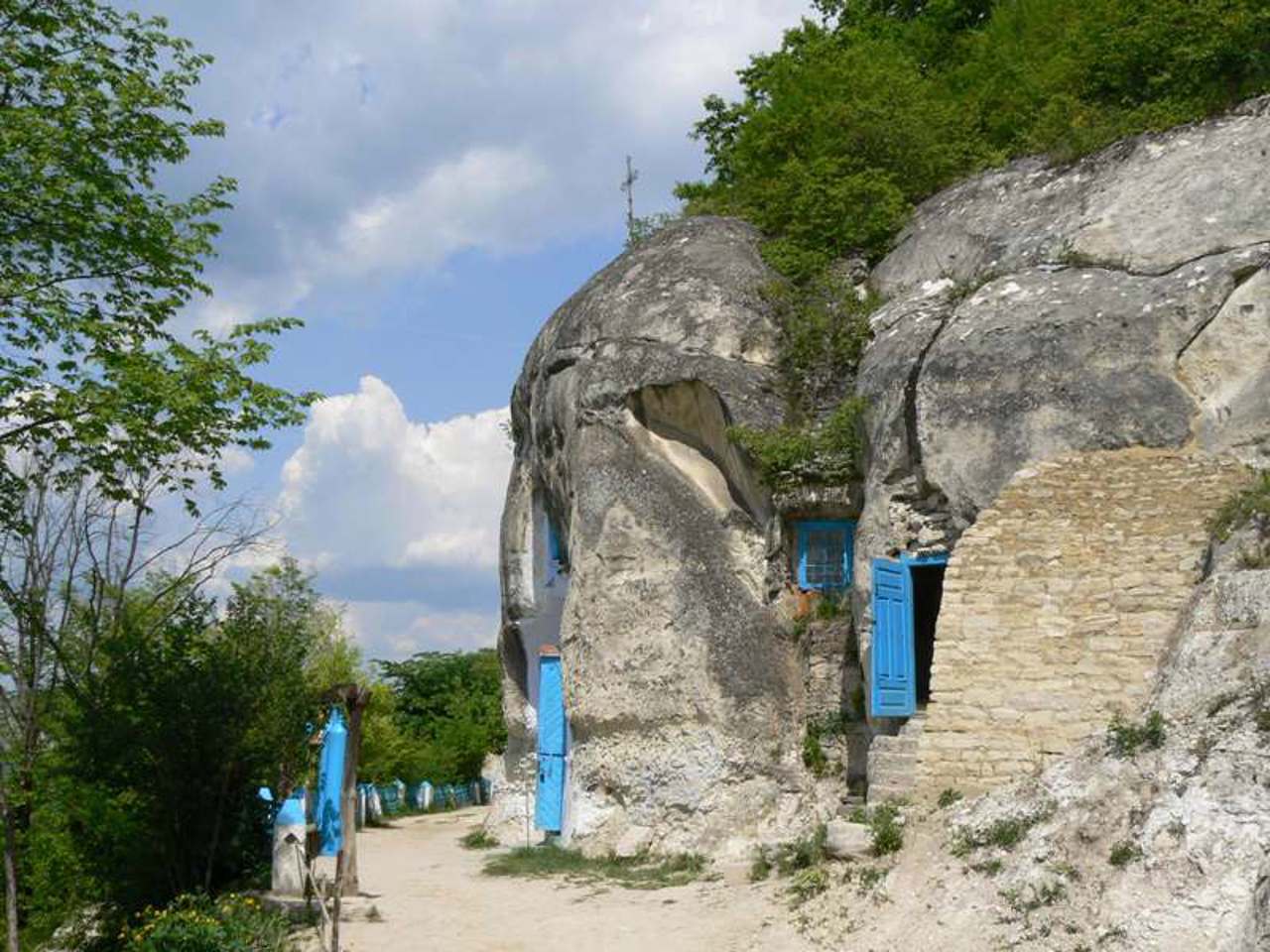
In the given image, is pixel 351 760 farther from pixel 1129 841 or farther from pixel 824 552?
pixel 1129 841

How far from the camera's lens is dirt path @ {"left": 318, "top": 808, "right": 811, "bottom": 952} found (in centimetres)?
998

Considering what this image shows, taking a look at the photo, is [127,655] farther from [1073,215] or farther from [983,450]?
[1073,215]

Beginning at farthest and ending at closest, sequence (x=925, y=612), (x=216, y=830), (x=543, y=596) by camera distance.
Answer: (x=543, y=596) → (x=925, y=612) → (x=216, y=830)

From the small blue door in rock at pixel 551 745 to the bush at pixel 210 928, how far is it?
647cm

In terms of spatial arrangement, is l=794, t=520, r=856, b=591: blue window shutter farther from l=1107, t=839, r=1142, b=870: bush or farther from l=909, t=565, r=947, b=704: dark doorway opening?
l=1107, t=839, r=1142, b=870: bush

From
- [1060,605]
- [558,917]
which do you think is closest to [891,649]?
[1060,605]

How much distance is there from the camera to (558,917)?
37.3 ft

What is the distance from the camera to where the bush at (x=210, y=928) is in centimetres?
962

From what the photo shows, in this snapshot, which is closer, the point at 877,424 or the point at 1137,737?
the point at 1137,737

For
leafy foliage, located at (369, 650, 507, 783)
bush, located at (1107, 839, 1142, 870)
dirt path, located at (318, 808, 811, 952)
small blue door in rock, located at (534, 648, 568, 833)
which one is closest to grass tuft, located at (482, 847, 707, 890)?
dirt path, located at (318, 808, 811, 952)

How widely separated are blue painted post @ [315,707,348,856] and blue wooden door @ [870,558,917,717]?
5.02 meters

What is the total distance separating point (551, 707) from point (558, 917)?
6344 millimetres

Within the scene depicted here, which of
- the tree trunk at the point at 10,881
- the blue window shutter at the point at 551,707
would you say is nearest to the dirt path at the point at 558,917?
the tree trunk at the point at 10,881

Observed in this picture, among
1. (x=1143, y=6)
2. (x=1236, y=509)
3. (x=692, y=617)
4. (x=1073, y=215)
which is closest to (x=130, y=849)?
(x=692, y=617)
